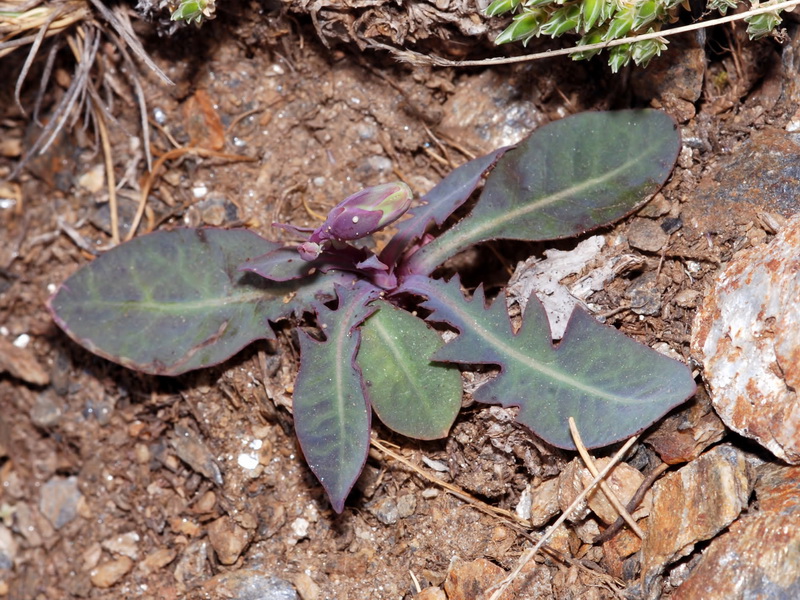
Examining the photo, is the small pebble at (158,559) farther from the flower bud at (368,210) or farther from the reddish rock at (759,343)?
the reddish rock at (759,343)

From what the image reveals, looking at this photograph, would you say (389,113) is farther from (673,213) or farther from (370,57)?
(673,213)

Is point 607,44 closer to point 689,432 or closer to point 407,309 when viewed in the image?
point 407,309

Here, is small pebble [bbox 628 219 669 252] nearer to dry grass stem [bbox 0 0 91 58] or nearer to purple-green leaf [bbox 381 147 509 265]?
purple-green leaf [bbox 381 147 509 265]

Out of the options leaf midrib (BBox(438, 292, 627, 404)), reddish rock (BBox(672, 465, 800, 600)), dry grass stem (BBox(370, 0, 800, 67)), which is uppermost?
dry grass stem (BBox(370, 0, 800, 67))

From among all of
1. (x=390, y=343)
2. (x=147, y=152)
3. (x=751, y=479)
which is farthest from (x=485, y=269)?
(x=147, y=152)

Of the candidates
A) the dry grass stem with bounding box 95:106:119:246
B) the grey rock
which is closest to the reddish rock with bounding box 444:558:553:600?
the grey rock

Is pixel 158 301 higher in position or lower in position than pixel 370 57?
lower

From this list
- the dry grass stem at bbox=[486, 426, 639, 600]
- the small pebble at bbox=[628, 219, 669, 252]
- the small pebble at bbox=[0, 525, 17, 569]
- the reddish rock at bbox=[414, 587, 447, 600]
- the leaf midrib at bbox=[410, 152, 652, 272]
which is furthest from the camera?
the small pebble at bbox=[0, 525, 17, 569]
